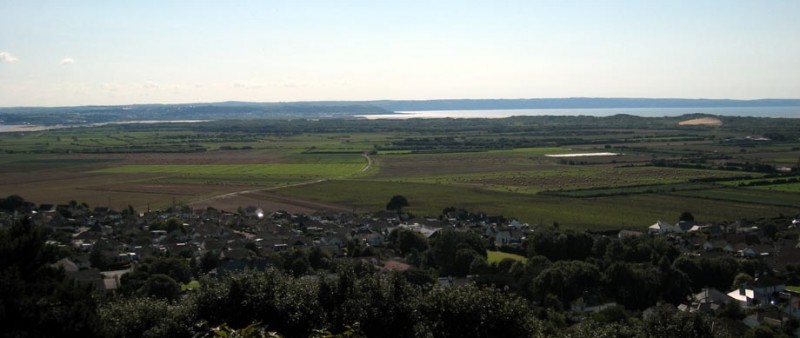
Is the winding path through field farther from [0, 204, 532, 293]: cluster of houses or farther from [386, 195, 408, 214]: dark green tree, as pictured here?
[0, 204, 532, 293]: cluster of houses

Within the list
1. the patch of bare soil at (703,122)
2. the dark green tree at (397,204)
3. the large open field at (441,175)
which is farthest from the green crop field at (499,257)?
the patch of bare soil at (703,122)

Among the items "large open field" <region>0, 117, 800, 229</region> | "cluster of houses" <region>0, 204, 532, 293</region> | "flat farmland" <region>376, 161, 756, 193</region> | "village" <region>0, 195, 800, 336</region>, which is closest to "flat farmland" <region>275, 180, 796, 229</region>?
"large open field" <region>0, 117, 800, 229</region>

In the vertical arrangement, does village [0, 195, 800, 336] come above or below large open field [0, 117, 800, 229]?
above

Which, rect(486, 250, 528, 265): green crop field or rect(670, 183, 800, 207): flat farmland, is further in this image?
rect(670, 183, 800, 207): flat farmland

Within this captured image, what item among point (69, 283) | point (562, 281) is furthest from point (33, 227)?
point (562, 281)

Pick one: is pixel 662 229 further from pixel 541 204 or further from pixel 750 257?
pixel 541 204

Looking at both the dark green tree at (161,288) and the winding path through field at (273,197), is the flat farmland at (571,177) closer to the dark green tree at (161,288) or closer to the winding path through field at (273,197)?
the winding path through field at (273,197)

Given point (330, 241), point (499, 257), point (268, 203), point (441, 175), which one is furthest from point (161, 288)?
point (441, 175)

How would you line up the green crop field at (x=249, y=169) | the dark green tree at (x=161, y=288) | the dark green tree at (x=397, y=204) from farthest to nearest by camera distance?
1. the green crop field at (x=249, y=169)
2. the dark green tree at (x=397, y=204)
3. the dark green tree at (x=161, y=288)

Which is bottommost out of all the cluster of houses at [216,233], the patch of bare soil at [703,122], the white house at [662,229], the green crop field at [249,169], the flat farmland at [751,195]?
the patch of bare soil at [703,122]
